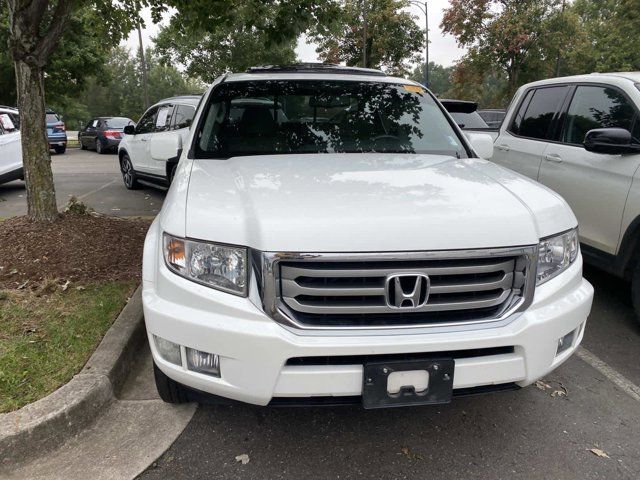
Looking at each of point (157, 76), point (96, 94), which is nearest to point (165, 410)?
point (157, 76)

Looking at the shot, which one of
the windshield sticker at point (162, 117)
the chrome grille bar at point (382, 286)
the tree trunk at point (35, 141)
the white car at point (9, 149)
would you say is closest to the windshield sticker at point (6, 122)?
the white car at point (9, 149)

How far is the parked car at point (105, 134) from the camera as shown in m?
20.0

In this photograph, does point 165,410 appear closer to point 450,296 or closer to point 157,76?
point 450,296

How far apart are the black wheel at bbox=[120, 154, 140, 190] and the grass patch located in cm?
627

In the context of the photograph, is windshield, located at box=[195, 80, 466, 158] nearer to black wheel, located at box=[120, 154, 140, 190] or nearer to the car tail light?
black wheel, located at box=[120, 154, 140, 190]

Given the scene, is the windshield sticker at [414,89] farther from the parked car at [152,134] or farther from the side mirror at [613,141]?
the parked car at [152,134]

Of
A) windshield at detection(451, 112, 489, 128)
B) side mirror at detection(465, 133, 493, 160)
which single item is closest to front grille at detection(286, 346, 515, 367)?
side mirror at detection(465, 133, 493, 160)

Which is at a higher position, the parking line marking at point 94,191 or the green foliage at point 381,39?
the green foliage at point 381,39

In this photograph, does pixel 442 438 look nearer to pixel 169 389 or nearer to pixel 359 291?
pixel 359 291

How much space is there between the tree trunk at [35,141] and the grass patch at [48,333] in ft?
4.42

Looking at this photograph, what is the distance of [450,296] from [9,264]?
12.2 feet

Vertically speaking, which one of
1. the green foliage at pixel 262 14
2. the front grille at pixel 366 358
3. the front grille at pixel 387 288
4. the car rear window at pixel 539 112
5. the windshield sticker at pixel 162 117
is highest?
the green foliage at pixel 262 14

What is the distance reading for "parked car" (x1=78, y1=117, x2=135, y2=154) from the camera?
65.5ft

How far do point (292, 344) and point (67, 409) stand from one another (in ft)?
4.30
